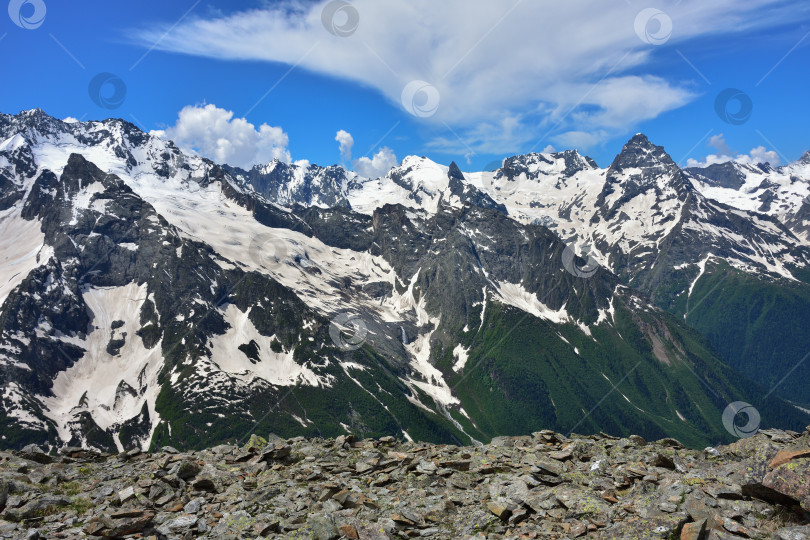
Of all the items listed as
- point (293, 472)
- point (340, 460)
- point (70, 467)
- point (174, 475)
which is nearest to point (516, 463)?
point (340, 460)

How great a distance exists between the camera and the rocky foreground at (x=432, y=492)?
18109mm

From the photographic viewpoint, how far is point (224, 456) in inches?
1372

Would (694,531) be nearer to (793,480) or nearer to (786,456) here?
(793,480)

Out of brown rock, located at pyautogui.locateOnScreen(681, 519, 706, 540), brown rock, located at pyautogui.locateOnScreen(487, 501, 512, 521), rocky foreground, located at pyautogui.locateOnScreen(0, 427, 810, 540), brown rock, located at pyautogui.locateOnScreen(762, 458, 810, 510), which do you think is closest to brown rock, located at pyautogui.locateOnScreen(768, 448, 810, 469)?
rocky foreground, located at pyautogui.locateOnScreen(0, 427, 810, 540)

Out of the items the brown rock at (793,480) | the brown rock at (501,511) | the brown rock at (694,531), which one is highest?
the brown rock at (793,480)

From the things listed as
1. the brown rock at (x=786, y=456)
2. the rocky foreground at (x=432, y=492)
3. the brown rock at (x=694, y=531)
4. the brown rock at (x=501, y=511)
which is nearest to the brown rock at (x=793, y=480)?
the rocky foreground at (x=432, y=492)

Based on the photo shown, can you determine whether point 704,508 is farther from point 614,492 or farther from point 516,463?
point 516,463

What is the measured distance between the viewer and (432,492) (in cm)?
2555

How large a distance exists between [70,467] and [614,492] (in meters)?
33.6

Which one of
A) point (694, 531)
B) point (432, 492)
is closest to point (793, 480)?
point (694, 531)

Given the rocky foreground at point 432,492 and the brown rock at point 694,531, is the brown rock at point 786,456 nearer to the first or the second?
the rocky foreground at point 432,492

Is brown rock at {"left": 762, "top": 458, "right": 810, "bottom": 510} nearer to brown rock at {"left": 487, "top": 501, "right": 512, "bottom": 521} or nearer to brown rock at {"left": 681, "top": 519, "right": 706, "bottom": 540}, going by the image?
brown rock at {"left": 681, "top": 519, "right": 706, "bottom": 540}

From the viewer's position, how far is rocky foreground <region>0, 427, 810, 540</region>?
1811cm

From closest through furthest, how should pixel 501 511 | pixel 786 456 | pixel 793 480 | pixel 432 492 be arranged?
1. pixel 793 480
2. pixel 786 456
3. pixel 501 511
4. pixel 432 492
